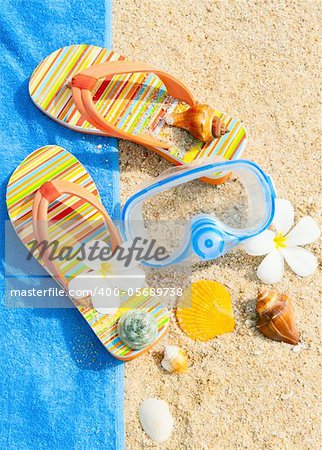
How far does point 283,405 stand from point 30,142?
1001mm

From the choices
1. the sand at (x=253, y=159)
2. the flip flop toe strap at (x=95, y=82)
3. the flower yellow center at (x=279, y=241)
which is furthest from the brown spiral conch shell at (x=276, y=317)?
the flip flop toe strap at (x=95, y=82)

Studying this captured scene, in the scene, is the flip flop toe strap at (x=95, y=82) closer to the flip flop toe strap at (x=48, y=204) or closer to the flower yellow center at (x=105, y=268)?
the flip flop toe strap at (x=48, y=204)

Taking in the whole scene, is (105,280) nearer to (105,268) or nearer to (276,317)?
(105,268)

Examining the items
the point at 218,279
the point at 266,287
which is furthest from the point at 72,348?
the point at 266,287

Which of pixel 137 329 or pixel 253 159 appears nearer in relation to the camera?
pixel 137 329

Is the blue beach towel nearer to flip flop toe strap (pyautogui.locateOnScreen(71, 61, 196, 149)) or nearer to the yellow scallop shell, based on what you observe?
flip flop toe strap (pyautogui.locateOnScreen(71, 61, 196, 149))

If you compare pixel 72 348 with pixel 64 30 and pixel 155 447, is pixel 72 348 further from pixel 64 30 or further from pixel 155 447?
pixel 64 30

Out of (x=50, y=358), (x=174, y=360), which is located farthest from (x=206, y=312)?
(x=50, y=358)

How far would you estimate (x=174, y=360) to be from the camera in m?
Result: 1.70

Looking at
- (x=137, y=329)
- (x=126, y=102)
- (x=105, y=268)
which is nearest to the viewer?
(x=137, y=329)

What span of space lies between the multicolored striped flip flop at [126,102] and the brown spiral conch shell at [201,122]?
0.02 metres

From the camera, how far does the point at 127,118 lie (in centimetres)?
185

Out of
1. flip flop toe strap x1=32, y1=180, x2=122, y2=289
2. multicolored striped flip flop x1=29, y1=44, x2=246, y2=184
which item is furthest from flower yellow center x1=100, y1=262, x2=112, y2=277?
multicolored striped flip flop x1=29, y1=44, x2=246, y2=184

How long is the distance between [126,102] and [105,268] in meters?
0.48
